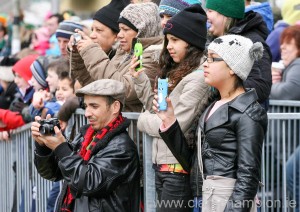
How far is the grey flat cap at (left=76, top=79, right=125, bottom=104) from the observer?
6707mm

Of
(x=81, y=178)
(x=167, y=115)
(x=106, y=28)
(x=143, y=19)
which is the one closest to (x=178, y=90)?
(x=167, y=115)

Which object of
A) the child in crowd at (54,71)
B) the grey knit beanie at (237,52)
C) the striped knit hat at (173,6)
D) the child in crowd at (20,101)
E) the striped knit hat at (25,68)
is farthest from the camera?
the striped knit hat at (25,68)

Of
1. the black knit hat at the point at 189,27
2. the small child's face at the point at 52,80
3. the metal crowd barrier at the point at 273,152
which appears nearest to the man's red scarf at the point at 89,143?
the metal crowd barrier at the point at 273,152

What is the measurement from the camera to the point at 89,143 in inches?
269

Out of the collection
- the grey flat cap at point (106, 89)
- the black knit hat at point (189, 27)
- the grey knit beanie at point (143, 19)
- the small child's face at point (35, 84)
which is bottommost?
the grey flat cap at point (106, 89)

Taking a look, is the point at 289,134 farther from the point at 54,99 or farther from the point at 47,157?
the point at 54,99

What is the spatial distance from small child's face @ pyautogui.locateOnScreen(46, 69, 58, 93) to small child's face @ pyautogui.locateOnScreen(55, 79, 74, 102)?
26 centimetres

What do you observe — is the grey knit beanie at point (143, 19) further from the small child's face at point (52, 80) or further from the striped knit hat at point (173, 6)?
the small child's face at point (52, 80)

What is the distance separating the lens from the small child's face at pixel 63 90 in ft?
29.4

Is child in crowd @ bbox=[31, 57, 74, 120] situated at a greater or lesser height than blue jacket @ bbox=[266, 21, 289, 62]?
lesser

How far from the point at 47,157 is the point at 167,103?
1.39 m

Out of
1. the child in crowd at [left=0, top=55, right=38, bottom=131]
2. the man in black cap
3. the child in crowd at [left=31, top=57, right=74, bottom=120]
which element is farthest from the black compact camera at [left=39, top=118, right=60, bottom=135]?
the child in crowd at [left=0, top=55, right=38, bottom=131]

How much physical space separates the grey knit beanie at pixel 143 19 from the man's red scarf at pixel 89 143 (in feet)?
3.56

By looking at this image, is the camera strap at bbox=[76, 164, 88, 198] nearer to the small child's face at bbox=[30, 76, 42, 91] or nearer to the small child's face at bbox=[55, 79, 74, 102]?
the small child's face at bbox=[55, 79, 74, 102]
